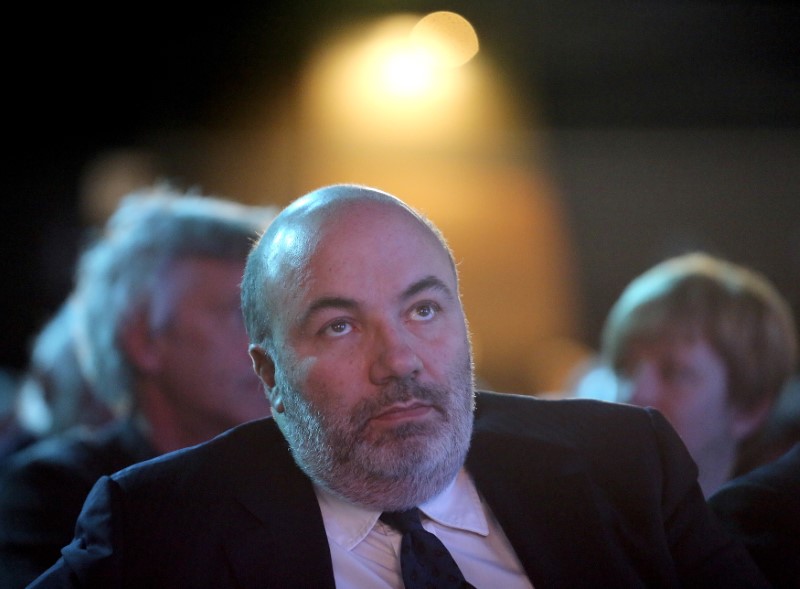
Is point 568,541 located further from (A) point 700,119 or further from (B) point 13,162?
(B) point 13,162

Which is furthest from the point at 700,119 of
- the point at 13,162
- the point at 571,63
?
the point at 13,162

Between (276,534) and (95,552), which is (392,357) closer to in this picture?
(276,534)

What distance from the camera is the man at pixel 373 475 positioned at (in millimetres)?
1244

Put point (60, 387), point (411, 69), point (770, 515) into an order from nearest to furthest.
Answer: point (770, 515), point (411, 69), point (60, 387)

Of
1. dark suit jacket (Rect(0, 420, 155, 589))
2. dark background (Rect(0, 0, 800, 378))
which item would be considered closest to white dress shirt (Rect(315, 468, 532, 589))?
dark suit jacket (Rect(0, 420, 155, 589))

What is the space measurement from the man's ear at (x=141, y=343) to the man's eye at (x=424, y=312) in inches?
34.9

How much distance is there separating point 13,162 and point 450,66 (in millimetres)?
2455

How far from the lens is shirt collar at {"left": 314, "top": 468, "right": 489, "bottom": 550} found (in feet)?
4.38

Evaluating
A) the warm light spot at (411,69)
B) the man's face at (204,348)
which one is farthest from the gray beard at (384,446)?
the warm light spot at (411,69)

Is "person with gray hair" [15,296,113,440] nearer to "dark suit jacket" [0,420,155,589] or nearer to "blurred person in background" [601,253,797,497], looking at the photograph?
"dark suit jacket" [0,420,155,589]

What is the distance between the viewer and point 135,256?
81.4 inches

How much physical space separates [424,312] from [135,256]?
1.05 meters

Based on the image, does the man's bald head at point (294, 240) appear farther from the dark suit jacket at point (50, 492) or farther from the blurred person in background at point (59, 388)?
the blurred person in background at point (59, 388)

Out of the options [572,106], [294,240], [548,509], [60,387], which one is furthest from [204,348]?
[572,106]
